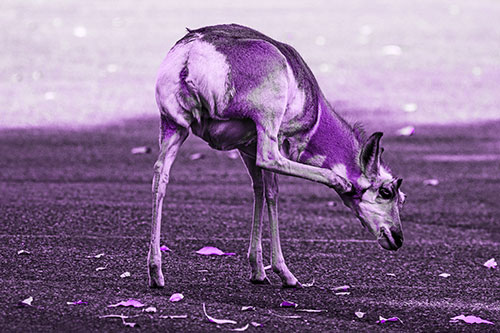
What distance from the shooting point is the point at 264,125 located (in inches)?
245

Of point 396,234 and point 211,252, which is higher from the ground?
point 396,234

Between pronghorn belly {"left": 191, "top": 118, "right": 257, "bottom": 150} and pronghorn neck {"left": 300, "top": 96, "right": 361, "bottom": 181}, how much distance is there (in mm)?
379

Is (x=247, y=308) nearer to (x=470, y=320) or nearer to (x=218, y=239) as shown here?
(x=470, y=320)

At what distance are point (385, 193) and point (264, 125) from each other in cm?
87

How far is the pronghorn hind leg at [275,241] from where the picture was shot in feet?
21.8

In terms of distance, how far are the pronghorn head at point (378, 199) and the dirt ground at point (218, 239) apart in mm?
414

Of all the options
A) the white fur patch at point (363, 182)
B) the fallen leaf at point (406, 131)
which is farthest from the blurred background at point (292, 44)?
the white fur patch at point (363, 182)

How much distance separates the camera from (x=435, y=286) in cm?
699

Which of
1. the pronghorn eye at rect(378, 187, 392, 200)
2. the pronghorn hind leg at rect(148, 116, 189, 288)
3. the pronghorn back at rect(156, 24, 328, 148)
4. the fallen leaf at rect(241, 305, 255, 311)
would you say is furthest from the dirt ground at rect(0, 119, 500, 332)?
the pronghorn back at rect(156, 24, 328, 148)

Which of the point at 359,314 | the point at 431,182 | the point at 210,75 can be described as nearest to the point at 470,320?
the point at 359,314

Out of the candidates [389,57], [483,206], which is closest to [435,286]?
[483,206]

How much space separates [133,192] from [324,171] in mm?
3329

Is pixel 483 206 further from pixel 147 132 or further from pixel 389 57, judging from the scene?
pixel 389 57

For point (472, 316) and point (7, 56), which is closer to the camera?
point (472, 316)
